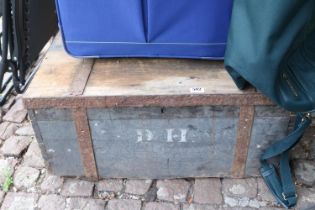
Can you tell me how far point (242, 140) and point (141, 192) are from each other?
1.67 feet

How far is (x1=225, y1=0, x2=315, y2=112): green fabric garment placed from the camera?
1.19m

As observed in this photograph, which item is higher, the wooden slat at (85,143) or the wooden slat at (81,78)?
the wooden slat at (81,78)

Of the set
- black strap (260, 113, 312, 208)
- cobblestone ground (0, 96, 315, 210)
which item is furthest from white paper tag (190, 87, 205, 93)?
cobblestone ground (0, 96, 315, 210)

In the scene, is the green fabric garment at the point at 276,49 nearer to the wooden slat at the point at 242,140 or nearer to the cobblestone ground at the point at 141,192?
the wooden slat at the point at 242,140

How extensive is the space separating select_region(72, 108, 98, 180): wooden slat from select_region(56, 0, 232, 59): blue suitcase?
257 millimetres

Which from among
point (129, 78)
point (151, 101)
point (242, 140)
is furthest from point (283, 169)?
point (129, 78)

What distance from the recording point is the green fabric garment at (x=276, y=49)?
1.19 metres

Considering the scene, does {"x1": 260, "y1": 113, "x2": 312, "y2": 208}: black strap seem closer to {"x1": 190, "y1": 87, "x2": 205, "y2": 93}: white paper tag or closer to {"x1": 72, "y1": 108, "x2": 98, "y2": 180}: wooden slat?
{"x1": 190, "y1": 87, "x2": 205, "y2": 93}: white paper tag

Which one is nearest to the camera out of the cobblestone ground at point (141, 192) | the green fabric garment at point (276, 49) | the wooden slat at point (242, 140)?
the green fabric garment at point (276, 49)

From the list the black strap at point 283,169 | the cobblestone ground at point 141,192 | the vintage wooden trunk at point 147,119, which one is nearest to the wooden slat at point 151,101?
the vintage wooden trunk at point 147,119

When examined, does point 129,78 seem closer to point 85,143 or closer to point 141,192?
point 85,143

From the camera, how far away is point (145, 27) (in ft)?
5.03

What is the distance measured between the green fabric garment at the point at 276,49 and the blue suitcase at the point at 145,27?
0.13 metres

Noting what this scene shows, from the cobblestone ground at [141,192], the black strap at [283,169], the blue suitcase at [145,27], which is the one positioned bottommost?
the cobblestone ground at [141,192]
